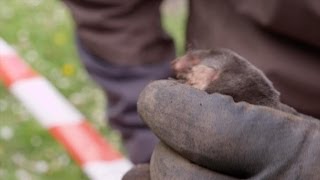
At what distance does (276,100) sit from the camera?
3.55 ft

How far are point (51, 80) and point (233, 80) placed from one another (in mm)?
3828

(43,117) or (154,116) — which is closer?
(154,116)

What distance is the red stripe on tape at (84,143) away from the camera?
215 cm

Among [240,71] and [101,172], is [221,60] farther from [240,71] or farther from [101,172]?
[101,172]

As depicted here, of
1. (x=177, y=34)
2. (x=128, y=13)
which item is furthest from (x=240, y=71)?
(x=177, y=34)

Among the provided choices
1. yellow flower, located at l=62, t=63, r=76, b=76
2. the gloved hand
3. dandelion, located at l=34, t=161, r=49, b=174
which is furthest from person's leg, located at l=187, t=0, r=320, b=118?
yellow flower, located at l=62, t=63, r=76, b=76

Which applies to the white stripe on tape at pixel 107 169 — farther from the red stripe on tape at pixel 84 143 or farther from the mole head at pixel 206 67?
the mole head at pixel 206 67

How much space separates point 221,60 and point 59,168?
2928 mm

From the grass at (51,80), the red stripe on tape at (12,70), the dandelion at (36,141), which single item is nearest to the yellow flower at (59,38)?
the grass at (51,80)

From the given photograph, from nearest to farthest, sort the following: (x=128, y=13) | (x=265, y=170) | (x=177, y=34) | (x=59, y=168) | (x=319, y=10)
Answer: (x=265, y=170)
(x=319, y=10)
(x=128, y=13)
(x=59, y=168)
(x=177, y=34)

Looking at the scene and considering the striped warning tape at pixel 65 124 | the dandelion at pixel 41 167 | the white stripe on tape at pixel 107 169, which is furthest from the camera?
the dandelion at pixel 41 167

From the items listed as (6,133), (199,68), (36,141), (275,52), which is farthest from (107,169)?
(6,133)

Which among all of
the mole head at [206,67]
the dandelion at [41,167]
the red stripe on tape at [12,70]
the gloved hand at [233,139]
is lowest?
the gloved hand at [233,139]

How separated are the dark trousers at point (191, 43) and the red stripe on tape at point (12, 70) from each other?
312 millimetres
